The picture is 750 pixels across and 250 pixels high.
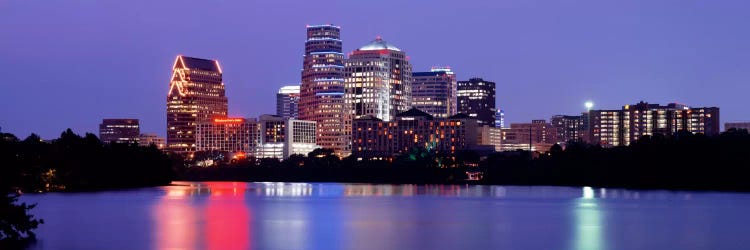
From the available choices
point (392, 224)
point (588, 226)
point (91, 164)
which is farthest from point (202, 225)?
point (91, 164)

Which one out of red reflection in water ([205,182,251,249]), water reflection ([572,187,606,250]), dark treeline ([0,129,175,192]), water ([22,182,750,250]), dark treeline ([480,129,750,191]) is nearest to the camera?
red reflection in water ([205,182,251,249])

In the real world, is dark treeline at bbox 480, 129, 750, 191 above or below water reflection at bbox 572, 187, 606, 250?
above

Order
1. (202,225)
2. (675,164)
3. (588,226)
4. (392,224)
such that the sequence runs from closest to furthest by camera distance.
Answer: (202,225)
(588,226)
(392,224)
(675,164)

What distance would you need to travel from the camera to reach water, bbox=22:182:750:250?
6462 cm

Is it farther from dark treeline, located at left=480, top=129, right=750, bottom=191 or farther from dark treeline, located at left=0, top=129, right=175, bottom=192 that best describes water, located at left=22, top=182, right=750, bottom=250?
dark treeline, located at left=480, top=129, right=750, bottom=191

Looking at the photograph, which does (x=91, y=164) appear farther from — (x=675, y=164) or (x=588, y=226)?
(x=588, y=226)

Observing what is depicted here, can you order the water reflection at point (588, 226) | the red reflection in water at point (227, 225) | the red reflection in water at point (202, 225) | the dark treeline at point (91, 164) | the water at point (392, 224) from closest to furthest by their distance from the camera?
the red reflection in water at point (202, 225) → the red reflection in water at point (227, 225) → the water at point (392, 224) → the water reflection at point (588, 226) → the dark treeline at point (91, 164)

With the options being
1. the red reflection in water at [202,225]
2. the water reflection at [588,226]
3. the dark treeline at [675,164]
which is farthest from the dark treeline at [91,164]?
the dark treeline at [675,164]

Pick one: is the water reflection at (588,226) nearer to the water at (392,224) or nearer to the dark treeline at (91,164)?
the water at (392,224)

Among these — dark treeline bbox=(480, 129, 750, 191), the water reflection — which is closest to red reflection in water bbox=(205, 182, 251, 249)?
the water reflection

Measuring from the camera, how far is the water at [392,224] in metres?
64.6

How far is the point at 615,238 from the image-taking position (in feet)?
226

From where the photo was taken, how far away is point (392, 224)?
8062 cm

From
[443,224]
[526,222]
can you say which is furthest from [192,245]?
[526,222]
